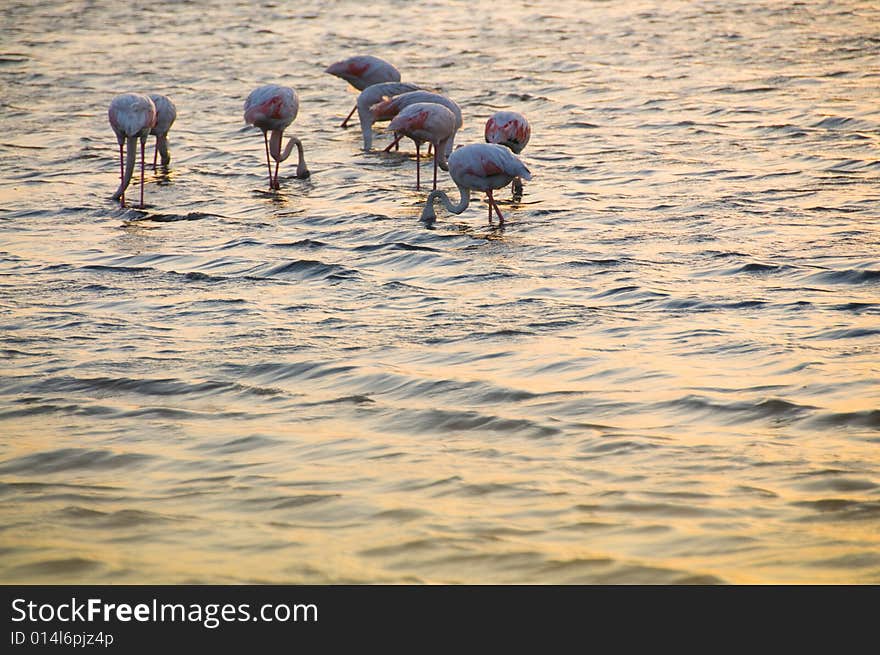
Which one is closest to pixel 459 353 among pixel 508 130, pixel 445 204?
pixel 445 204

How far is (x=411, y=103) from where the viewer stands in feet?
44.6

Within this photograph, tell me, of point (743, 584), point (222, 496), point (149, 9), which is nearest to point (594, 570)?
point (743, 584)

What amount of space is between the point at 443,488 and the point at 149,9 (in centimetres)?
2254

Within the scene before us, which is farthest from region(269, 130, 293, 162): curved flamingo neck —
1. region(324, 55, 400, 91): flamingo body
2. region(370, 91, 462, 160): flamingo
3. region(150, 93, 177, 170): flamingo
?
region(324, 55, 400, 91): flamingo body

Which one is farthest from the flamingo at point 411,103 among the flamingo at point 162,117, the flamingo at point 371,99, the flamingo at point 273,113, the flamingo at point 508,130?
the flamingo at point 162,117

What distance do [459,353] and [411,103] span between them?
656 cm

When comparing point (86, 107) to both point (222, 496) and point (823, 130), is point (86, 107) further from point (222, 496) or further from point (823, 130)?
point (222, 496)

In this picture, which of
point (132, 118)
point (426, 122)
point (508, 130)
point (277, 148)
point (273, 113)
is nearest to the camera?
point (132, 118)

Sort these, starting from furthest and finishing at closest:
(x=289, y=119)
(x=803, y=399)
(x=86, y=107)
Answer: (x=86, y=107) → (x=289, y=119) → (x=803, y=399)

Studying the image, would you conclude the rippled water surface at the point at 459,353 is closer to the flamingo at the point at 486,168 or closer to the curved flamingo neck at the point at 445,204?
the curved flamingo neck at the point at 445,204

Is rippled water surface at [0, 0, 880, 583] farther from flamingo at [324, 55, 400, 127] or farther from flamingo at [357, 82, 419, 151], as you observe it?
flamingo at [324, 55, 400, 127]

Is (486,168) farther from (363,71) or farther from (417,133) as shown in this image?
(363,71)

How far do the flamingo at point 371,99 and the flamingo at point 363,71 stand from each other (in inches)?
47.4

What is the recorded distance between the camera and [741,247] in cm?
960
